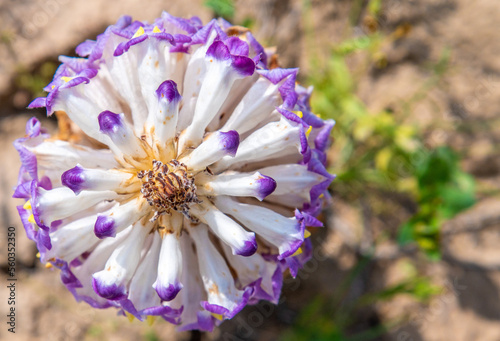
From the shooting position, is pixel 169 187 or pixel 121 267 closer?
pixel 169 187

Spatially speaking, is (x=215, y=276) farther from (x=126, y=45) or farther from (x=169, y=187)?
(x=126, y=45)

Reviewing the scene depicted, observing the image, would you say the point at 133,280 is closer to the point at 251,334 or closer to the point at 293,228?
the point at 293,228

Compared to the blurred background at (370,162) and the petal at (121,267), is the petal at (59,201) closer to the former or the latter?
the petal at (121,267)

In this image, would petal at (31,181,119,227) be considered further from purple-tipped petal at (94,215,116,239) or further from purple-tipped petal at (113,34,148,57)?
purple-tipped petal at (113,34,148,57)

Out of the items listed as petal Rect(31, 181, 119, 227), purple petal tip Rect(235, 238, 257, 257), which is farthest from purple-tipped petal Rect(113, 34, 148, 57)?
purple petal tip Rect(235, 238, 257, 257)

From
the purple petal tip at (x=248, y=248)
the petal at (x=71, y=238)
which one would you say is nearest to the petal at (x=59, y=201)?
the petal at (x=71, y=238)

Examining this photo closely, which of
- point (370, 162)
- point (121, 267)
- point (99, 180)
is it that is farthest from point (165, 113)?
point (370, 162)
